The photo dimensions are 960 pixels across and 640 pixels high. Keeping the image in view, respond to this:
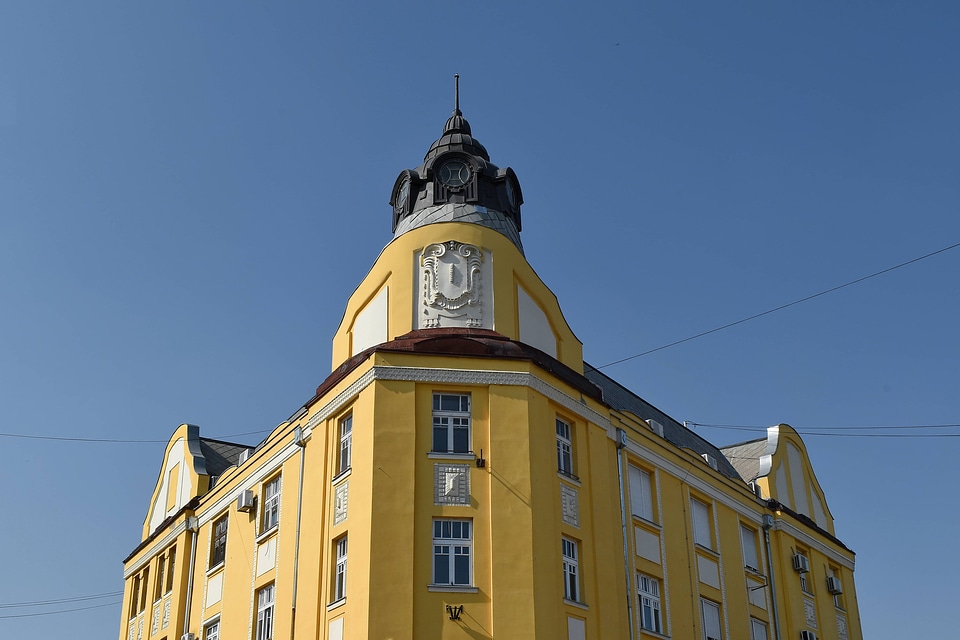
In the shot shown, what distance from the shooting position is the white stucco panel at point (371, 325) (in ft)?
91.8

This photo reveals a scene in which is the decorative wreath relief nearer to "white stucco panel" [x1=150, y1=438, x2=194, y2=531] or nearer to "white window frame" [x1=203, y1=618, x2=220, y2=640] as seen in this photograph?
"white window frame" [x1=203, y1=618, x2=220, y2=640]

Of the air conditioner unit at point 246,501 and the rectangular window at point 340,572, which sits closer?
the rectangular window at point 340,572

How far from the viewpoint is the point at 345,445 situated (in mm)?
26203

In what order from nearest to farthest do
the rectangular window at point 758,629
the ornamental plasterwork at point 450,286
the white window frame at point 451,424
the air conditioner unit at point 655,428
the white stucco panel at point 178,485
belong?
the white window frame at point 451,424 < the ornamental plasterwork at point 450,286 < the air conditioner unit at point 655,428 < the rectangular window at point 758,629 < the white stucco panel at point 178,485

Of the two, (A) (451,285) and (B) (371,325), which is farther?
(B) (371,325)

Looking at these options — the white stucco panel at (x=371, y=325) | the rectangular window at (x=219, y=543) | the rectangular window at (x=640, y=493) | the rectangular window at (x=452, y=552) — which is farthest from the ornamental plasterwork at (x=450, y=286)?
the rectangular window at (x=219, y=543)

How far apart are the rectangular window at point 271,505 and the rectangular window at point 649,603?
384 inches

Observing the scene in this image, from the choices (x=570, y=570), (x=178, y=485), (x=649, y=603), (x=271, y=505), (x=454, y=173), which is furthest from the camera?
(x=178, y=485)

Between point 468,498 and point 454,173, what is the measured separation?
32.7 ft

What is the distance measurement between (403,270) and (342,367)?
9.53 ft

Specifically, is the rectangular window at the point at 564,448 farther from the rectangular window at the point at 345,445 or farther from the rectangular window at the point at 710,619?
the rectangular window at the point at 710,619

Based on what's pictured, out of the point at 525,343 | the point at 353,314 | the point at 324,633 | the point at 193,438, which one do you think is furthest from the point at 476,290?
the point at 193,438

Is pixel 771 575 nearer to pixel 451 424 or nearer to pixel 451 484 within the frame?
pixel 451 424

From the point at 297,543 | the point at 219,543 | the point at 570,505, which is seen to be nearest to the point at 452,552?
the point at 570,505
